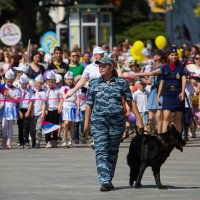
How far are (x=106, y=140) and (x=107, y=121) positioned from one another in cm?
24

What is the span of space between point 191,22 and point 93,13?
27.4 feet

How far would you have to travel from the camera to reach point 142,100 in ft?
83.3

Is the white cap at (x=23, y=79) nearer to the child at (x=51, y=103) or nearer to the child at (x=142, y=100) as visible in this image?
the child at (x=51, y=103)

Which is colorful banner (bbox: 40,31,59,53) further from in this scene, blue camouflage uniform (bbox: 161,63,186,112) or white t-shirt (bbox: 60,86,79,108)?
blue camouflage uniform (bbox: 161,63,186,112)

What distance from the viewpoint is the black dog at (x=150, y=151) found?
49.3ft

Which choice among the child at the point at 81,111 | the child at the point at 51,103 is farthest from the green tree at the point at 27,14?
the child at the point at 51,103

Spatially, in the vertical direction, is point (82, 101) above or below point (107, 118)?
below

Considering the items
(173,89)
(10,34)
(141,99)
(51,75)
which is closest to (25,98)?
(51,75)

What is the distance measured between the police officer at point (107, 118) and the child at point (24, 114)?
26.4 ft

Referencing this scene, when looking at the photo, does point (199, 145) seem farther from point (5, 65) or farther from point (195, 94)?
point (5, 65)

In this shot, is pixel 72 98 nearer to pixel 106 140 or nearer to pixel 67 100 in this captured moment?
pixel 67 100

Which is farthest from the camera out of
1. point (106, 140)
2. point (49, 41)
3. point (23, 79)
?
point (49, 41)

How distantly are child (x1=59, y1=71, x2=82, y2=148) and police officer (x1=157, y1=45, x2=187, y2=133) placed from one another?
2273 millimetres

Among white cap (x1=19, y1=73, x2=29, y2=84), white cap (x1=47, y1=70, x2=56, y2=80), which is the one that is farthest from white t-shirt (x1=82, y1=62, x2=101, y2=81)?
white cap (x1=19, y1=73, x2=29, y2=84)
